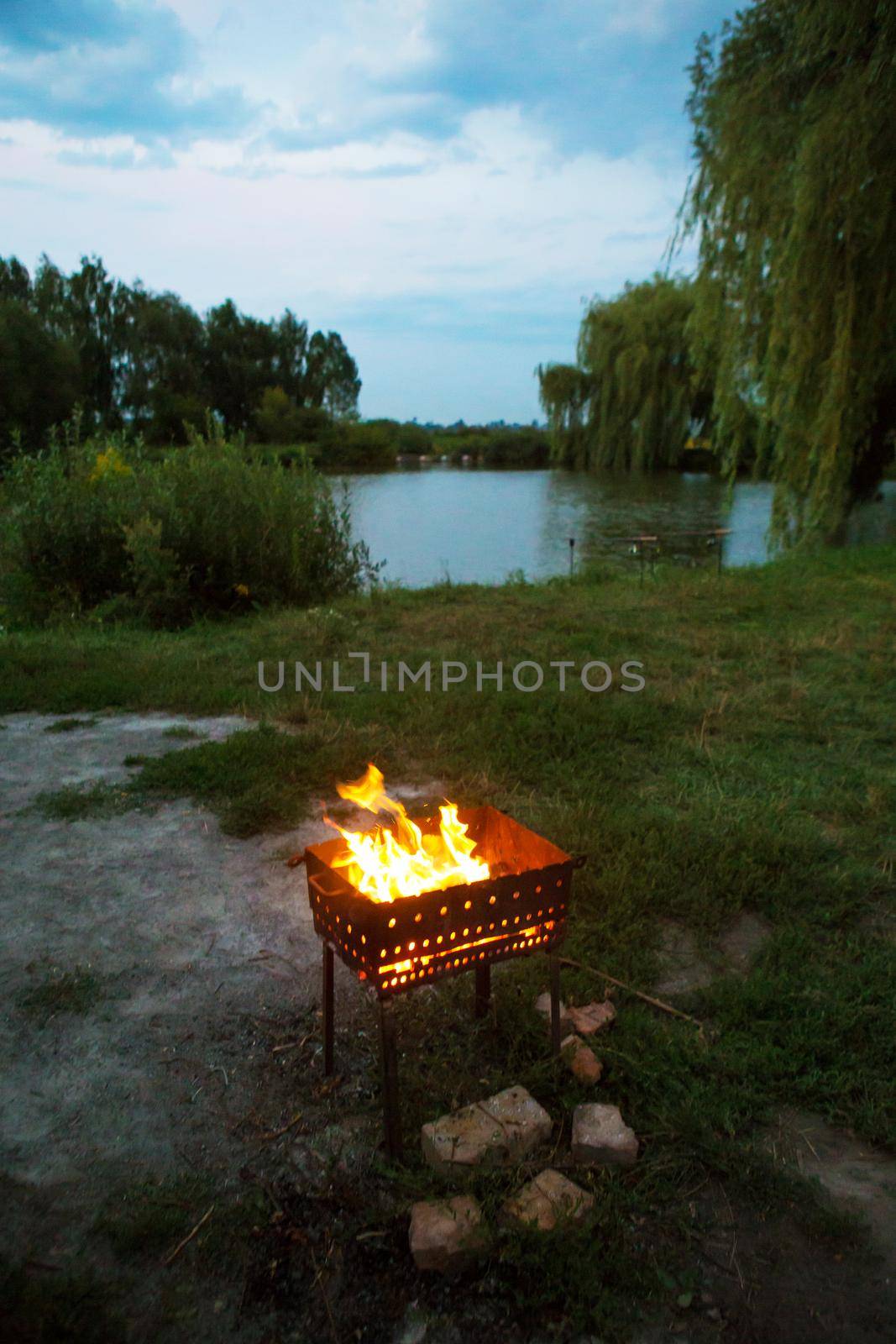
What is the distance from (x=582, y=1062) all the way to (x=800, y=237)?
965cm

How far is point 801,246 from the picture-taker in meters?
9.72

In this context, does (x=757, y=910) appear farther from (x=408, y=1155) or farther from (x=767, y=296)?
(x=767, y=296)

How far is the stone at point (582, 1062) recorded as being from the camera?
7.93 ft

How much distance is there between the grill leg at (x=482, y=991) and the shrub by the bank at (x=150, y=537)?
6.23 metres

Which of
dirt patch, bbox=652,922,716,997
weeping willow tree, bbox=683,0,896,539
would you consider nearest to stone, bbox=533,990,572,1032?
dirt patch, bbox=652,922,716,997

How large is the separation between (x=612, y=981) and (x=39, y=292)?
46.0 meters

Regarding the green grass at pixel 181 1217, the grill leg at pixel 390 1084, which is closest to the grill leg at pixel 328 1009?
the grill leg at pixel 390 1084

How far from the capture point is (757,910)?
334cm

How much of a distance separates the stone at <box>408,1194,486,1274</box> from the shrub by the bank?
6936mm

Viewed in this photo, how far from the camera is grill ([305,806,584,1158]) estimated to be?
7.06 ft

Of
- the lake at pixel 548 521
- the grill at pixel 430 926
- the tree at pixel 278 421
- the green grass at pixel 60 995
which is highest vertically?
the tree at pixel 278 421

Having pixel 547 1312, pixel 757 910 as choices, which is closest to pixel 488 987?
pixel 547 1312

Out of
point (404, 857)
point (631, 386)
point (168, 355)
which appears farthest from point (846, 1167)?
point (168, 355)

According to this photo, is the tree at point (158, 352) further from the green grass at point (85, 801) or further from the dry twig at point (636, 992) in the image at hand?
the dry twig at point (636, 992)
